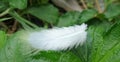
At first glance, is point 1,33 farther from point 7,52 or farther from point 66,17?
point 66,17

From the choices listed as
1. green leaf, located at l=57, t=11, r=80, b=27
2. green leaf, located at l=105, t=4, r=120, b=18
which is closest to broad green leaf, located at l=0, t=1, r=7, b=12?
green leaf, located at l=57, t=11, r=80, b=27

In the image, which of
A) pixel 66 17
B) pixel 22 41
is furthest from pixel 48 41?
pixel 66 17

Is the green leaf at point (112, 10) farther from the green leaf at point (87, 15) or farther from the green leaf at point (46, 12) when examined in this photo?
the green leaf at point (46, 12)

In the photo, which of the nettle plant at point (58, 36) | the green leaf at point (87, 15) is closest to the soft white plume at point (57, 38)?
the nettle plant at point (58, 36)

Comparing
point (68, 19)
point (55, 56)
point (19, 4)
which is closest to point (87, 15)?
point (68, 19)

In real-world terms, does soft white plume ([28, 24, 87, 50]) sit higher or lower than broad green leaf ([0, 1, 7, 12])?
higher

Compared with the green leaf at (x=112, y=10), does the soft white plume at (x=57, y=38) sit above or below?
below

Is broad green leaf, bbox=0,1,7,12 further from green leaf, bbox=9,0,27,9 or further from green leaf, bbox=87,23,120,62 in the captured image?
green leaf, bbox=87,23,120,62
